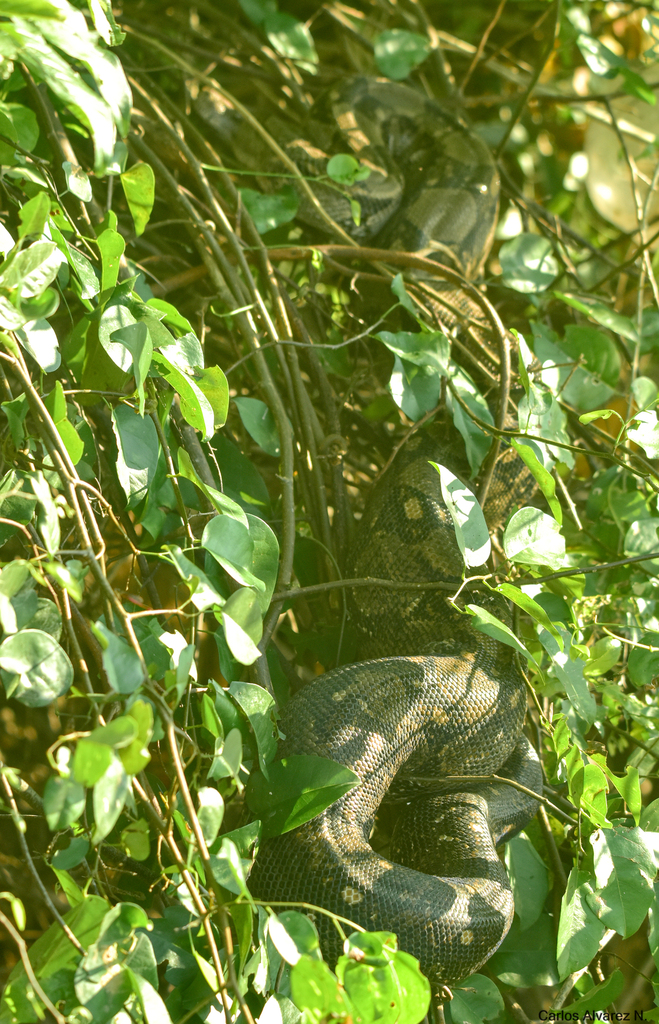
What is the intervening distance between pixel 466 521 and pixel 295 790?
A: 17.2 inches

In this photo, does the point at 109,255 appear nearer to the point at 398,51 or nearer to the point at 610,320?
the point at 610,320

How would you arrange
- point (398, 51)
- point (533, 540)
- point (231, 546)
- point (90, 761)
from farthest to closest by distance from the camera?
point (398, 51), point (533, 540), point (231, 546), point (90, 761)

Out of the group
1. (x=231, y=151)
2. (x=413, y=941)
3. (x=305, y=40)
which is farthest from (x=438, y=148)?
(x=413, y=941)

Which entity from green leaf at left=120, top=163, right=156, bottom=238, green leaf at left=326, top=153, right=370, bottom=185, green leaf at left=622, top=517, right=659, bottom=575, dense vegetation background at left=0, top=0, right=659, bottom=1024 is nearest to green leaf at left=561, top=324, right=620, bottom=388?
dense vegetation background at left=0, top=0, right=659, bottom=1024

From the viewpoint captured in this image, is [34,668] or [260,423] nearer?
[34,668]

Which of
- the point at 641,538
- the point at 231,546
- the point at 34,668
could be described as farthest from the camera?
the point at 641,538

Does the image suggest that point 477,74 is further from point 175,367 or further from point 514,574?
point 175,367

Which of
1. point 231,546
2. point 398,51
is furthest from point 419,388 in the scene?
point 398,51

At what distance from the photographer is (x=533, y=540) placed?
3.32 ft

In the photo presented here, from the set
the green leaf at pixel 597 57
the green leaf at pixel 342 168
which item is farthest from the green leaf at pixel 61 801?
the green leaf at pixel 597 57

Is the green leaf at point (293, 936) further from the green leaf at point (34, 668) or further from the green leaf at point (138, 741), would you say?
the green leaf at point (34, 668)

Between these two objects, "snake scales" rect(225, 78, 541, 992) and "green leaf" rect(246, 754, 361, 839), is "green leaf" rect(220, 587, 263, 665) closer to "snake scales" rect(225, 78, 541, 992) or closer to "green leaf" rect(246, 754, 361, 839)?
"green leaf" rect(246, 754, 361, 839)

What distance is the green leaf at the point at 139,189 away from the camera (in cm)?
104

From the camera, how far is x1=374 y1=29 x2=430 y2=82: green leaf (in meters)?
1.79
